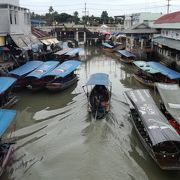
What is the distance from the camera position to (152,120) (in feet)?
43.9

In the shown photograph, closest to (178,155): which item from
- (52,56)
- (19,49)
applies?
(19,49)

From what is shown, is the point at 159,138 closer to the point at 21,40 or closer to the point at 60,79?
the point at 60,79

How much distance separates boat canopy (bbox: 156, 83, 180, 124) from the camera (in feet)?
44.8

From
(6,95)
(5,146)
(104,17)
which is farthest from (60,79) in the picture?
(104,17)

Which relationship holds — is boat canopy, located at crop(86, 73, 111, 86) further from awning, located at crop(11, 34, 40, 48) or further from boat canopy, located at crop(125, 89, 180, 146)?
awning, located at crop(11, 34, 40, 48)

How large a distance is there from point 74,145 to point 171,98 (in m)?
6.15

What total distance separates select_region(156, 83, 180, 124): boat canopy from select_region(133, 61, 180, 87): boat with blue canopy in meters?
5.19

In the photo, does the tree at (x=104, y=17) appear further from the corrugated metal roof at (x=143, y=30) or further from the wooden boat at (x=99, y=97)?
the wooden boat at (x=99, y=97)

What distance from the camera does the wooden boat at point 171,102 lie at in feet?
44.8

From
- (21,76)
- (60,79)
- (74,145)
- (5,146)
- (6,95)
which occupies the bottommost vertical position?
(74,145)

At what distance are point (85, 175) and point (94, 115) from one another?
214 inches

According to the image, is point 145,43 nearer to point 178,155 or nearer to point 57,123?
point 57,123

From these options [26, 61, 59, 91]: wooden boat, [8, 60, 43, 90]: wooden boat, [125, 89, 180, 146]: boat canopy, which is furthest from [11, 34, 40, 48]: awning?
[125, 89, 180, 146]: boat canopy

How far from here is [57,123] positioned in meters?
17.3
